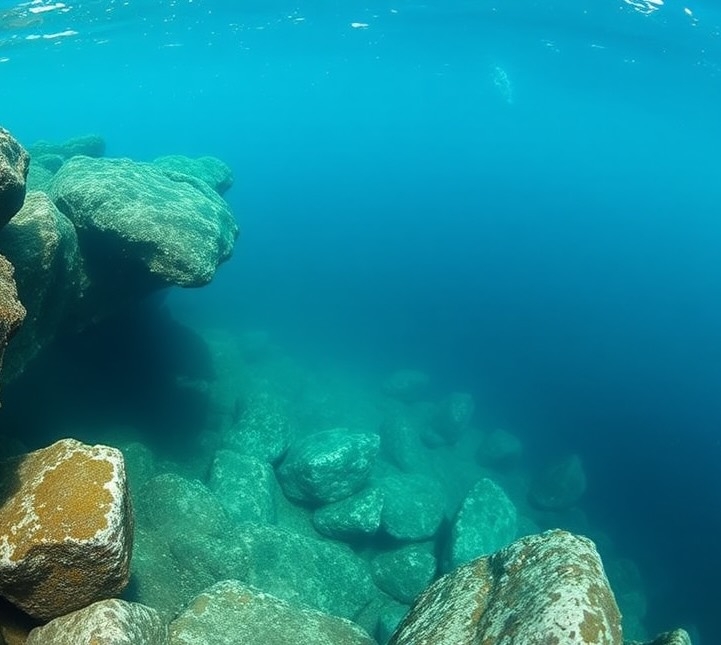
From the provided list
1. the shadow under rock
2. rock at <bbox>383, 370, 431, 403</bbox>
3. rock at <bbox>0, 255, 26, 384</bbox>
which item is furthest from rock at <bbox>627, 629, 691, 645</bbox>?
rock at <bbox>383, 370, 431, 403</bbox>

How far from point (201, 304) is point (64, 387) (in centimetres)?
1106

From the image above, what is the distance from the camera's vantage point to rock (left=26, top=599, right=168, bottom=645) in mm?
3852

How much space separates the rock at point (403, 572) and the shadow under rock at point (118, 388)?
5.17m

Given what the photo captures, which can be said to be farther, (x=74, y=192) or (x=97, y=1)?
(x=97, y=1)

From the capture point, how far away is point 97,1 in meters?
29.4

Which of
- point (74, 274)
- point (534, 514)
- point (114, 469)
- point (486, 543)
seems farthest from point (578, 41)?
point (114, 469)

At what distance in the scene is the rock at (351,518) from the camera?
38.7 ft

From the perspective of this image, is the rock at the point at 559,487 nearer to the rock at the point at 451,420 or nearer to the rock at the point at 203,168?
the rock at the point at 451,420

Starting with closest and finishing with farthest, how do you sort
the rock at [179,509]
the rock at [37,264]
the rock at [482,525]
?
the rock at [37,264], the rock at [179,509], the rock at [482,525]

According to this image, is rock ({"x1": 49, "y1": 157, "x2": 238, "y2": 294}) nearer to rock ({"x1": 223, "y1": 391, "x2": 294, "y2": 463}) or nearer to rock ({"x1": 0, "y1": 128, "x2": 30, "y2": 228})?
rock ({"x1": 0, "y1": 128, "x2": 30, "y2": 228})

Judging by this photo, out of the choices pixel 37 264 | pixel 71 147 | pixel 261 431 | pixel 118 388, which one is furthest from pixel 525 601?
pixel 71 147

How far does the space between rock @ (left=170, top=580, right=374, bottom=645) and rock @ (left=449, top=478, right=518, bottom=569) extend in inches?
254

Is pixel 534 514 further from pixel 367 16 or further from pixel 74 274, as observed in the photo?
pixel 367 16

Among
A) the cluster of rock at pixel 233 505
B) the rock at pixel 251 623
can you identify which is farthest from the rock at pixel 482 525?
the rock at pixel 251 623
